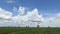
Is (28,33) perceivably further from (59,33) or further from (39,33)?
(59,33)

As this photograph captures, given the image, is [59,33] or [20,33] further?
[59,33]

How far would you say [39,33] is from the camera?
1898 inches

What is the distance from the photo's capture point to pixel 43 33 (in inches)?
1908

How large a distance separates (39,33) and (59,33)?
12449 millimetres

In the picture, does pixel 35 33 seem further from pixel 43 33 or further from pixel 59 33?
pixel 59 33

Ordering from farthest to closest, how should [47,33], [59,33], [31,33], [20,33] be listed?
[59,33], [47,33], [31,33], [20,33]

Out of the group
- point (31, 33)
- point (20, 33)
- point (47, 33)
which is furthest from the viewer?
point (47, 33)

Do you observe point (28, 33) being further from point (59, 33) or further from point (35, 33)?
point (59, 33)

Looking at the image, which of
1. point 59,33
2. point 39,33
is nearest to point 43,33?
point 39,33

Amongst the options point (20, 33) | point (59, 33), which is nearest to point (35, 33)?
point (20, 33)

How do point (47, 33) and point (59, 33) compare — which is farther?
point (59, 33)

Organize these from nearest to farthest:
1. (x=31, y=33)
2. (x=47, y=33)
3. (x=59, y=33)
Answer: (x=31, y=33), (x=47, y=33), (x=59, y=33)

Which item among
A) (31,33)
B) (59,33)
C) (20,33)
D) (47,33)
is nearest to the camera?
(20,33)

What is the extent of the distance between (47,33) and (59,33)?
989 cm
